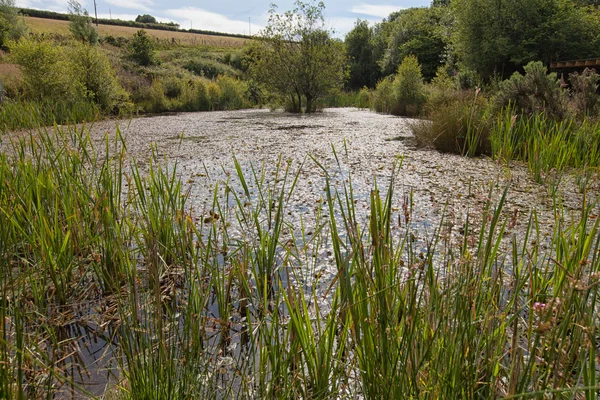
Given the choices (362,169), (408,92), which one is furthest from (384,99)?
(362,169)

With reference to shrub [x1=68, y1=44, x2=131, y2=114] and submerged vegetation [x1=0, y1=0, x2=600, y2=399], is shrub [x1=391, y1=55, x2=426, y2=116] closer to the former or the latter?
submerged vegetation [x1=0, y1=0, x2=600, y2=399]

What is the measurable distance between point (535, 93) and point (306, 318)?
12.7 ft

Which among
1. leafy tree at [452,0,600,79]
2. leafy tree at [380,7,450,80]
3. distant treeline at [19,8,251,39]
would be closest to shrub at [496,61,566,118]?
leafy tree at [452,0,600,79]

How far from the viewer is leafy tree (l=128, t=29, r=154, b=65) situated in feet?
55.8

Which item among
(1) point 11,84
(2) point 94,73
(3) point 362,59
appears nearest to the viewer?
(2) point 94,73

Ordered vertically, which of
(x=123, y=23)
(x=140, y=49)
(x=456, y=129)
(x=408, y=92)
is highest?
(x=123, y=23)

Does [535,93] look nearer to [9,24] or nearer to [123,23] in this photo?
[9,24]

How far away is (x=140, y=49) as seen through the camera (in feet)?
55.9

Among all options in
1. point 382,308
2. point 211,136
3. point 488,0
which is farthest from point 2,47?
point 382,308

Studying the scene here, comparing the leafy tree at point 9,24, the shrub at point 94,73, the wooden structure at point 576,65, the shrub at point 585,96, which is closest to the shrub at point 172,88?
the shrub at point 94,73

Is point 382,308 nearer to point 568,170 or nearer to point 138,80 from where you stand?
point 568,170

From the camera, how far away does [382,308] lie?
72 cm

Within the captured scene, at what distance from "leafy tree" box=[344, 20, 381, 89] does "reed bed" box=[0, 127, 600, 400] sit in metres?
18.8

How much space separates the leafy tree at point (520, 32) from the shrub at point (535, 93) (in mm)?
8680
